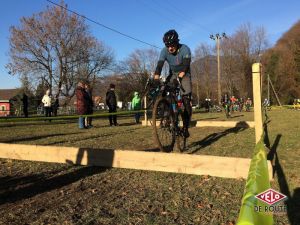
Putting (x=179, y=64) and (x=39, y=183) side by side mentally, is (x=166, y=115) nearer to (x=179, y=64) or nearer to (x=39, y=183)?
(x=179, y=64)

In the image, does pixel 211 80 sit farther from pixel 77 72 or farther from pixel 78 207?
pixel 78 207

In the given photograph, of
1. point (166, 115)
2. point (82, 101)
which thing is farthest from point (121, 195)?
point (82, 101)

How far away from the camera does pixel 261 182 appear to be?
2762 millimetres

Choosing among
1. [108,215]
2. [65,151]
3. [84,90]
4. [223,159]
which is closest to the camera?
[108,215]

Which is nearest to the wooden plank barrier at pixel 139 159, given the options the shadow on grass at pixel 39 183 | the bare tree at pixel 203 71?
the shadow on grass at pixel 39 183

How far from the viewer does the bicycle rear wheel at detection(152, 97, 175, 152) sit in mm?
6203

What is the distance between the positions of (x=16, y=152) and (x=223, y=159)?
3689mm

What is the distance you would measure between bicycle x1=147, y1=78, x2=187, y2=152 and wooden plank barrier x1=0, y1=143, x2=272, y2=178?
907mm

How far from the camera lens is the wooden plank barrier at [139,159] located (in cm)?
474

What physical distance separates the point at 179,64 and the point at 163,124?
3.74 ft

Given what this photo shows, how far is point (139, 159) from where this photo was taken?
5.36 meters

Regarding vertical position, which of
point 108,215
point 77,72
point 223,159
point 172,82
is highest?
point 77,72

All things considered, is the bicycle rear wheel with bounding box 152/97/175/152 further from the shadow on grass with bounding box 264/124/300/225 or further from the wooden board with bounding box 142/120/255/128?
the wooden board with bounding box 142/120/255/128

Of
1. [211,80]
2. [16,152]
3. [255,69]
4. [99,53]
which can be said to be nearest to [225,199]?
[255,69]
